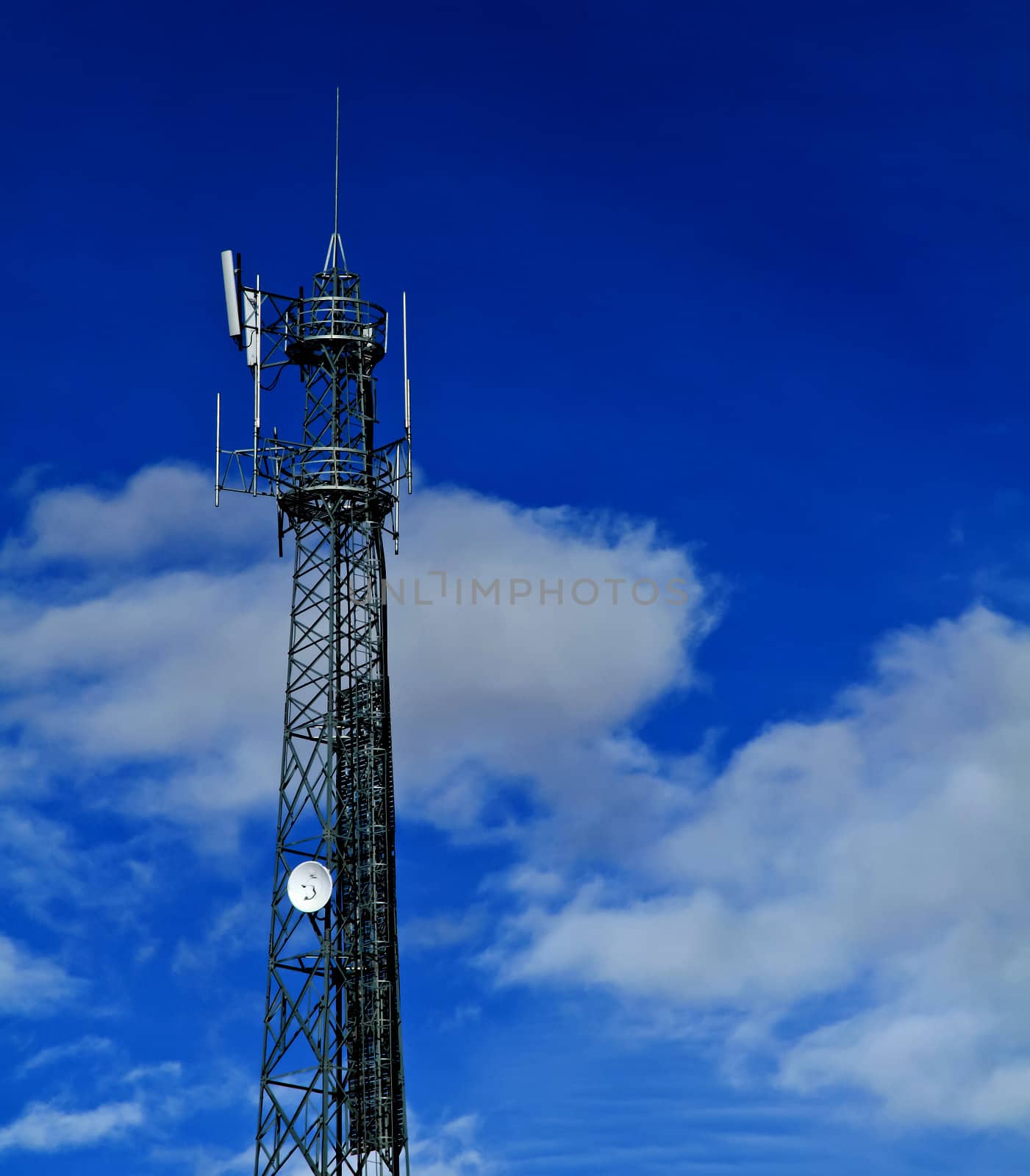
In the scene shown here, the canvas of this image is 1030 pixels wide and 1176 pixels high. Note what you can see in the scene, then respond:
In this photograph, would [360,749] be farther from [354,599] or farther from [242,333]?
[242,333]

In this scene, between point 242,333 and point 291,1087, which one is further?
point 242,333

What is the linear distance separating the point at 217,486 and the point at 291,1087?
2617 cm

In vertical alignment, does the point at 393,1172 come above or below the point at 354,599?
below

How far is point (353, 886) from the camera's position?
348 feet

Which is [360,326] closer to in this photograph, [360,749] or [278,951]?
[360,749]

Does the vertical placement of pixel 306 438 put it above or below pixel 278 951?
above

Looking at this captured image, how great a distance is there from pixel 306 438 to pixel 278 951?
22872 millimetres

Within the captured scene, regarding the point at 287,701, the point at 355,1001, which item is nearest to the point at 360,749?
the point at 287,701

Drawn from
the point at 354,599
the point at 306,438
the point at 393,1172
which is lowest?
the point at 393,1172

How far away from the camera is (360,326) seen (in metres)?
112

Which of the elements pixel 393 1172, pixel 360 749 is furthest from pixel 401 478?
pixel 393 1172

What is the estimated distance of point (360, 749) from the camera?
352 feet

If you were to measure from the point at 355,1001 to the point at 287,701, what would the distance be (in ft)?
43.6

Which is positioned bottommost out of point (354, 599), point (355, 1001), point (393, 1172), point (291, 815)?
point (393, 1172)
